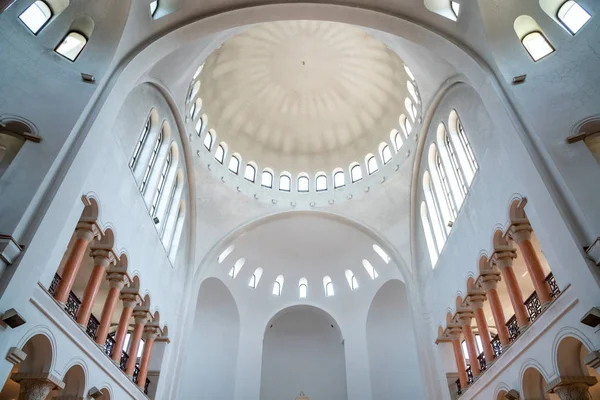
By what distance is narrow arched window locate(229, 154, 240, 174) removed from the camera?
23.0 m

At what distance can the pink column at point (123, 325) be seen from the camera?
42.5 ft

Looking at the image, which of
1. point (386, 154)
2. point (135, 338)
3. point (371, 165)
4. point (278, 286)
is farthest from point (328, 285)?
point (135, 338)

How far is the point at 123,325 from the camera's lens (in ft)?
44.7

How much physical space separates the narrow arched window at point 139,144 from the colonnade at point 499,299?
Result: 36.7ft

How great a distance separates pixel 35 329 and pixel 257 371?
52.7ft

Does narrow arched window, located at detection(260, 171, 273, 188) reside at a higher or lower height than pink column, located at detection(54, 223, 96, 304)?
higher

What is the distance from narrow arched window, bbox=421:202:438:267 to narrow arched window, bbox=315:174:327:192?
6314 millimetres

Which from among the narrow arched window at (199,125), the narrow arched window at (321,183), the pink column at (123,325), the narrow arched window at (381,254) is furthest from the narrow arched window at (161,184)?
the narrow arched window at (381,254)

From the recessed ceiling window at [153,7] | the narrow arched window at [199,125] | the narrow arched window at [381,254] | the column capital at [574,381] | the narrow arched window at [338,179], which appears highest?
the narrow arched window at [338,179]

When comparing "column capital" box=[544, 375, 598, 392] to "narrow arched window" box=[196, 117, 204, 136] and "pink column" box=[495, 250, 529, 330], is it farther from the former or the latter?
"narrow arched window" box=[196, 117, 204, 136]

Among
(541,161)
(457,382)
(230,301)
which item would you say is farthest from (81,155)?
(230,301)

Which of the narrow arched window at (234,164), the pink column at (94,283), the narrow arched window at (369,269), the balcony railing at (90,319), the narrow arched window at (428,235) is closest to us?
the balcony railing at (90,319)

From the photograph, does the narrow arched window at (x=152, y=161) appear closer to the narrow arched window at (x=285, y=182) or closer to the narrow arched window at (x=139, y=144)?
the narrow arched window at (x=139, y=144)

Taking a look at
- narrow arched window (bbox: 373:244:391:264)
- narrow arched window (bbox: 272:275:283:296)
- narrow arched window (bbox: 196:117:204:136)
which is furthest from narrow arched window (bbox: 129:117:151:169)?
narrow arched window (bbox: 373:244:391:264)
